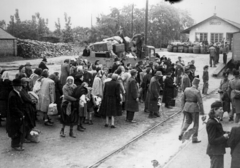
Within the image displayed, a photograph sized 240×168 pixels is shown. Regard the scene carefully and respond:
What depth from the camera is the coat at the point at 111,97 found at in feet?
33.7

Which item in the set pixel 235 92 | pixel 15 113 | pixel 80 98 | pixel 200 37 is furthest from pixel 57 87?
pixel 200 37

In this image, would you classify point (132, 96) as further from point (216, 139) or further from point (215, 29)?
point (215, 29)

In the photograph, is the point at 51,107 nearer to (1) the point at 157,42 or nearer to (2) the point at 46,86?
(2) the point at 46,86

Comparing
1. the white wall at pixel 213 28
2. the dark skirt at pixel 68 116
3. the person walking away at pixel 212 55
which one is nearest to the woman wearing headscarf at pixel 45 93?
the dark skirt at pixel 68 116

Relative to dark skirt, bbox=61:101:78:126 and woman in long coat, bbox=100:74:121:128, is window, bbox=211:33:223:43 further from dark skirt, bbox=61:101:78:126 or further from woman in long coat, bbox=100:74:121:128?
dark skirt, bbox=61:101:78:126

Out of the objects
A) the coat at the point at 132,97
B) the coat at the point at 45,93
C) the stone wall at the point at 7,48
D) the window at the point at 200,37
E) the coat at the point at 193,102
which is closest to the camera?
the coat at the point at 193,102

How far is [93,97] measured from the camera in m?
10.5

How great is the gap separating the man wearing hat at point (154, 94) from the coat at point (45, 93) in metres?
3.50

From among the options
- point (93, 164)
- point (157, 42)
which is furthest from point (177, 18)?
point (93, 164)

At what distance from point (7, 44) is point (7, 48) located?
2.41 feet

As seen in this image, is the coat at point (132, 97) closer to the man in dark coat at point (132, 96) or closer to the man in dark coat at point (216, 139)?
the man in dark coat at point (132, 96)

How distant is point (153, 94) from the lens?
1169cm

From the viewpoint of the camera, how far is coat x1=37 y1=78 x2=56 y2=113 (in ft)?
32.5

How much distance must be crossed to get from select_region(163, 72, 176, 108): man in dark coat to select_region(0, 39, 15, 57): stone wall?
2059 centimetres
